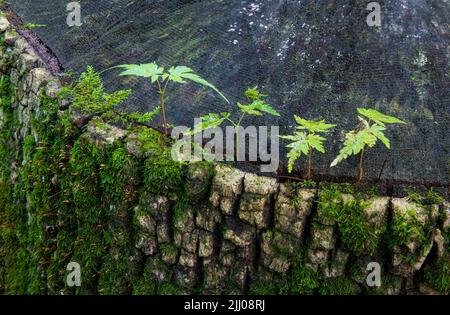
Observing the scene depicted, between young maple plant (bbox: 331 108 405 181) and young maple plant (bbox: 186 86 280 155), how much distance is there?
45 cm

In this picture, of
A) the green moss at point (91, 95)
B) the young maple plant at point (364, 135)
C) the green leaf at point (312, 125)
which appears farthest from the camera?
the green moss at point (91, 95)

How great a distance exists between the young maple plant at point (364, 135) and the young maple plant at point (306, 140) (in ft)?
0.41

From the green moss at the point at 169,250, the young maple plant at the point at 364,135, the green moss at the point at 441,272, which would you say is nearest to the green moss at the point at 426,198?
the green moss at the point at 441,272

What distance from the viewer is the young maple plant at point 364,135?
2.67 m

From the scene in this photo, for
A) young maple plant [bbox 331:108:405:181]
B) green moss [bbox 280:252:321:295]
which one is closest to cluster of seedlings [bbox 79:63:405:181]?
young maple plant [bbox 331:108:405:181]

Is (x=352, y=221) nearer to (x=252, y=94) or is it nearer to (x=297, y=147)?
(x=297, y=147)

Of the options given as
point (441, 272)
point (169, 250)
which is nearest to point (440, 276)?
point (441, 272)

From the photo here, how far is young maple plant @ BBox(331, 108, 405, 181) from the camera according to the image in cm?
267

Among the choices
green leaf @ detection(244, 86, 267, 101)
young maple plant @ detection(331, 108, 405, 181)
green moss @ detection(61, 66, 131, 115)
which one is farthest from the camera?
green moss @ detection(61, 66, 131, 115)

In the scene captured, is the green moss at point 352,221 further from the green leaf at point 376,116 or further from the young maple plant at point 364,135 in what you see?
the green leaf at point 376,116

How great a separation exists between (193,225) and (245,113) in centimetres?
76

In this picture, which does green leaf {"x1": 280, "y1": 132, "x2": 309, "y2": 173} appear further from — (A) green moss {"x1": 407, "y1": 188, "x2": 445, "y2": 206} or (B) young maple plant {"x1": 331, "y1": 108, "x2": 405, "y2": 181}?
(A) green moss {"x1": 407, "y1": 188, "x2": 445, "y2": 206}
